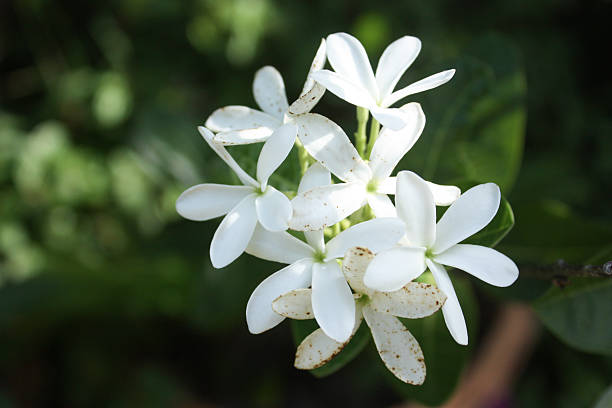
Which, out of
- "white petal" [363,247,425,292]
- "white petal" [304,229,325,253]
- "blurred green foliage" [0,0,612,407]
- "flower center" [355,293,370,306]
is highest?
"white petal" [363,247,425,292]

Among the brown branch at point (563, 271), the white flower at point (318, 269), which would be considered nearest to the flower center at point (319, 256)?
the white flower at point (318, 269)

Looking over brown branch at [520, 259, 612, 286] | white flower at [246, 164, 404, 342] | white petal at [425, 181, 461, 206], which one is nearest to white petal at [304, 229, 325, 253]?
white flower at [246, 164, 404, 342]

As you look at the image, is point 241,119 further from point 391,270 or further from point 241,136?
point 391,270

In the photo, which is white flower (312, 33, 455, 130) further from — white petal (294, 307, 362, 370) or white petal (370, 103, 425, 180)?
white petal (294, 307, 362, 370)

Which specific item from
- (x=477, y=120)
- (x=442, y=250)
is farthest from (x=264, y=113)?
(x=477, y=120)

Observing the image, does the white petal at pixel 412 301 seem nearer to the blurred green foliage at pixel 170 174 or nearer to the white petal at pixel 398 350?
the white petal at pixel 398 350

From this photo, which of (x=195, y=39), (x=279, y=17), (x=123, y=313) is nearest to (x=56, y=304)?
(x=123, y=313)

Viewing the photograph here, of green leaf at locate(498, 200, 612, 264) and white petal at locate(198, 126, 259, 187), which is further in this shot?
green leaf at locate(498, 200, 612, 264)
